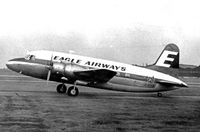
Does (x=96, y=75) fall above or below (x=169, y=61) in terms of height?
below

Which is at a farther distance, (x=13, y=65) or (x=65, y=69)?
(x=13, y=65)

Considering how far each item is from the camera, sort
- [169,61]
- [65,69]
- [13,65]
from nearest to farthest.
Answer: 1. [65,69]
2. [13,65]
3. [169,61]

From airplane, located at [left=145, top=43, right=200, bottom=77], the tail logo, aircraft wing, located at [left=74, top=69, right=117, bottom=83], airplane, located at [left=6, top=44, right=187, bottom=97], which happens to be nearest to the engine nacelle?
airplane, located at [left=6, top=44, right=187, bottom=97]

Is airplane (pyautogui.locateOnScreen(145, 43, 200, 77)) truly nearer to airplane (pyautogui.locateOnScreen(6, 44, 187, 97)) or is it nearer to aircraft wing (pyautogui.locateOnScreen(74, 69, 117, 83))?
airplane (pyautogui.locateOnScreen(6, 44, 187, 97))

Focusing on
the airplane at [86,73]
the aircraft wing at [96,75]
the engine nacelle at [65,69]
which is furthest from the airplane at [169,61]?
the engine nacelle at [65,69]

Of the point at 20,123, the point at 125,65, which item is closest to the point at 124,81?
the point at 125,65

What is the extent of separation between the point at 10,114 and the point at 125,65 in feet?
42.4

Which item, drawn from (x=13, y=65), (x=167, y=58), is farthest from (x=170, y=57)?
(x=13, y=65)

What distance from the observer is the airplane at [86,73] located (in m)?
22.8

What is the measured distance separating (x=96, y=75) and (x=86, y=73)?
750 mm

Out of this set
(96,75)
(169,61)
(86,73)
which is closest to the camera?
(86,73)

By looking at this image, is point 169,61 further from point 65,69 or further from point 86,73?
point 65,69

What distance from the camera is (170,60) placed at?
1019 inches

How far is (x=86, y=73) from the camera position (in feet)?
74.5
